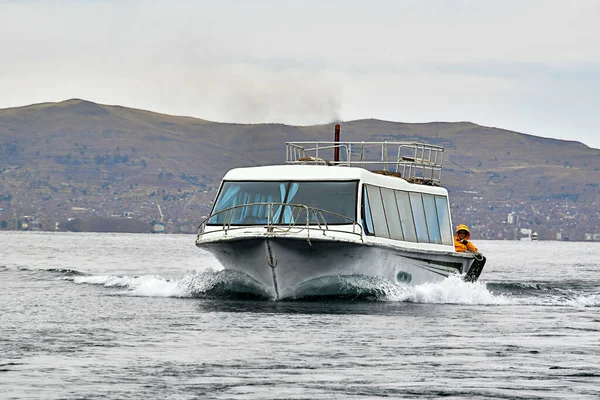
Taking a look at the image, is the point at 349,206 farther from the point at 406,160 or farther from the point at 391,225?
the point at 406,160

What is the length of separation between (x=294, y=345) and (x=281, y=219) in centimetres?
940

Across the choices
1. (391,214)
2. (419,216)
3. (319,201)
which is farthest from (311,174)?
(419,216)

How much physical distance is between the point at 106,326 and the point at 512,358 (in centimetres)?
770

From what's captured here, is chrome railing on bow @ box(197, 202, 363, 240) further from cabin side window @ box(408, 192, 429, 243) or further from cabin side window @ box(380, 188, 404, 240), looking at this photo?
cabin side window @ box(408, 192, 429, 243)

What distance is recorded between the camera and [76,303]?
28.8 meters

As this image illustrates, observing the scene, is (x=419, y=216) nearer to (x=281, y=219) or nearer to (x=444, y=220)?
(x=444, y=220)

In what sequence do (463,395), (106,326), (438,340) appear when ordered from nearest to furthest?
1. (463,395)
2. (438,340)
3. (106,326)

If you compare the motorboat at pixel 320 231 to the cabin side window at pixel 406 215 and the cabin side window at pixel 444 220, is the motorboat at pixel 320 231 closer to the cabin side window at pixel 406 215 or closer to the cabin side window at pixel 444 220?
the cabin side window at pixel 406 215

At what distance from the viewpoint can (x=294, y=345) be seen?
19688mm

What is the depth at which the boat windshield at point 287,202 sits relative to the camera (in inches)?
1134

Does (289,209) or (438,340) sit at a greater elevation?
(289,209)

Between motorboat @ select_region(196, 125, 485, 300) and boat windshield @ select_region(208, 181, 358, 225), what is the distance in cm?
2

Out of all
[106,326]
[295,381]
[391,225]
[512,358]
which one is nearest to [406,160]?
[391,225]

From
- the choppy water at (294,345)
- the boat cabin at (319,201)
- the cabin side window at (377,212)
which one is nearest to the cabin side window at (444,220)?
the boat cabin at (319,201)
